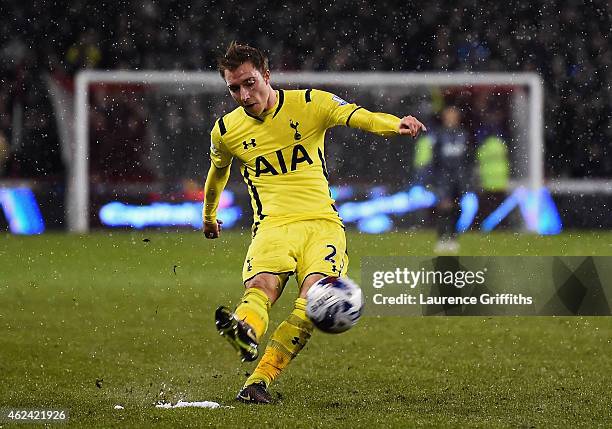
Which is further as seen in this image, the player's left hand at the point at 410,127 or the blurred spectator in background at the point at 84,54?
the blurred spectator in background at the point at 84,54

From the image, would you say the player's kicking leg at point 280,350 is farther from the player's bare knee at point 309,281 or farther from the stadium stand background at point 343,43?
the stadium stand background at point 343,43

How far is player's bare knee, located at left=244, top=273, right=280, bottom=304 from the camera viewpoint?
19.2 ft

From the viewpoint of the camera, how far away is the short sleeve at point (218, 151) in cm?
628

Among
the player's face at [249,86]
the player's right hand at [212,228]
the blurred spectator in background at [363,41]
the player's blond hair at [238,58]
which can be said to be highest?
the blurred spectator in background at [363,41]

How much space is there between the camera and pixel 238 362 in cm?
769

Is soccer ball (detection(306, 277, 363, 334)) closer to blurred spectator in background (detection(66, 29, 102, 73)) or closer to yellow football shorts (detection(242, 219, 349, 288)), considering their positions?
yellow football shorts (detection(242, 219, 349, 288))

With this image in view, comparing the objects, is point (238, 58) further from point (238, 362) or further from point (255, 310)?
point (238, 362)

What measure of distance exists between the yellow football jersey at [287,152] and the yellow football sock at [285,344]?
0.49 m

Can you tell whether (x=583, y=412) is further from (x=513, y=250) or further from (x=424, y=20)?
(x=424, y=20)

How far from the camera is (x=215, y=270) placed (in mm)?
12625

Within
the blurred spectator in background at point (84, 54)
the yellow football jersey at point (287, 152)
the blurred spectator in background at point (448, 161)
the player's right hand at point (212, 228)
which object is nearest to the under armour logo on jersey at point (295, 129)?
the yellow football jersey at point (287, 152)

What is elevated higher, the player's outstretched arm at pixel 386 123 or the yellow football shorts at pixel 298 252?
the player's outstretched arm at pixel 386 123

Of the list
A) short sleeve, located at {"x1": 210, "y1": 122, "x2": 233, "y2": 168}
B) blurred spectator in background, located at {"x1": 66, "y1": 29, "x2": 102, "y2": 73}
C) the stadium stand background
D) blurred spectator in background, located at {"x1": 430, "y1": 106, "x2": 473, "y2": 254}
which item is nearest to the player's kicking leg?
short sleeve, located at {"x1": 210, "y1": 122, "x2": 233, "y2": 168}

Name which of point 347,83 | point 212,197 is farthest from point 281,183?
point 347,83
